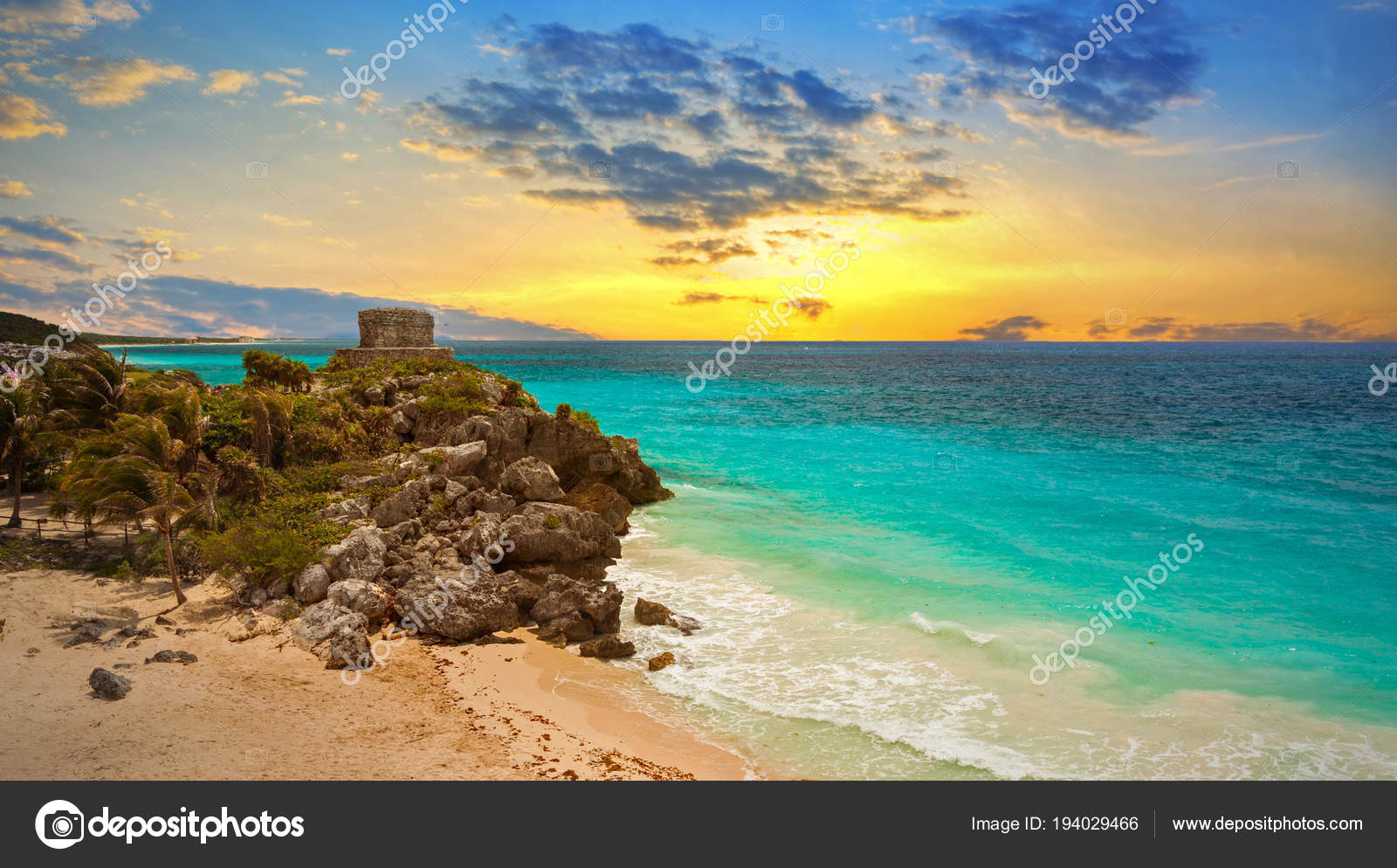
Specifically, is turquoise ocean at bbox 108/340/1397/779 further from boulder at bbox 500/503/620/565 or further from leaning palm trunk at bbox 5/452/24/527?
leaning palm trunk at bbox 5/452/24/527

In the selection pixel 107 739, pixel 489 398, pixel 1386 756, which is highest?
pixel 489 398

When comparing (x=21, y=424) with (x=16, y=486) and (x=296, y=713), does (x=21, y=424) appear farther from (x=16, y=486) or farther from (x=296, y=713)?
(x=296, y=713)

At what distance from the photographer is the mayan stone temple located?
32.7m

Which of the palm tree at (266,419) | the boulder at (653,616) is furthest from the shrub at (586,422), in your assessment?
the boulder at (653,616)

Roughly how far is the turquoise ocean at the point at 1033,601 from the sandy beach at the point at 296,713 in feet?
5.76

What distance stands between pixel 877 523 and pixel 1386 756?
14750 mm

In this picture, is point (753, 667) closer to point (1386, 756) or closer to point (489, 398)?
point (1386, 756)

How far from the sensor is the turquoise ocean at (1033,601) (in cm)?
1107

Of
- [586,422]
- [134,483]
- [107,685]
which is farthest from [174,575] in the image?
[586,422]

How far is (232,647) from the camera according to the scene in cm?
1295

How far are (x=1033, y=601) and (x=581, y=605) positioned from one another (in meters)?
11.3

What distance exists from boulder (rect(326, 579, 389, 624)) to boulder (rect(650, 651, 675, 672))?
589 centimetres
